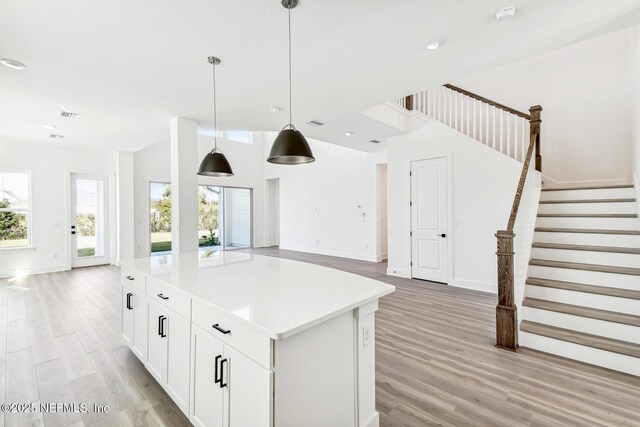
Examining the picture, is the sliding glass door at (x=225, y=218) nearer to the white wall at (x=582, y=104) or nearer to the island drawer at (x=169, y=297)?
the island drawer at (x=169, y=297)

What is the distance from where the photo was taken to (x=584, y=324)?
2.75 metres

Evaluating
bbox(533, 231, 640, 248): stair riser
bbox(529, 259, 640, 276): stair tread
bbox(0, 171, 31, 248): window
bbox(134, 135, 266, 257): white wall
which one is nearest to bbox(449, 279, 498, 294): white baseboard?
bbox(533, 231, 640, 248): stair riser

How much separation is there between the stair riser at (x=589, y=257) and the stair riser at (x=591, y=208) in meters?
0.92

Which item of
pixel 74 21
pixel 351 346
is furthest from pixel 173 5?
pixel 351 346

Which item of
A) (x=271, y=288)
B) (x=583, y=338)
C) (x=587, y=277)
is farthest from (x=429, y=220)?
(x=271, y=288)

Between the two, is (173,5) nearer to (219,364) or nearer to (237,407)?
(219,364)

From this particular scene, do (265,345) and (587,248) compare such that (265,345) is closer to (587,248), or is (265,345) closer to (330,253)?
(587,248)

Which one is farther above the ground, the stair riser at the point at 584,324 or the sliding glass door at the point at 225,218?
the sliding glass door at the point at 225,218

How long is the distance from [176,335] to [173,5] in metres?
2.22

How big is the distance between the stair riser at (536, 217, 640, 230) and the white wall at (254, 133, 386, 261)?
382 centimetres

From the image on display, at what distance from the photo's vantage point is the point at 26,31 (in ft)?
7.34

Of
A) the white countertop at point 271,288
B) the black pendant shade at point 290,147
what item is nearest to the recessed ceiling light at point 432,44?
the black pendant shade at point 290,147

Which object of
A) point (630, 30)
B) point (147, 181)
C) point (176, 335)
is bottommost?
point (176, 335)

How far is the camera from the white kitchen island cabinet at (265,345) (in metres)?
1.27
